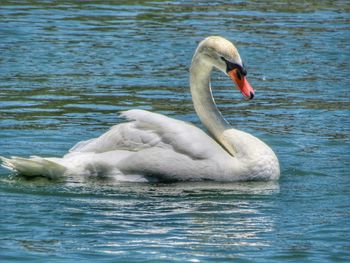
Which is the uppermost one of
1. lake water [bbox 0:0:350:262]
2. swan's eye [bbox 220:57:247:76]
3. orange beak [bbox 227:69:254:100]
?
swan's eye [bbox 220:57:247:76]

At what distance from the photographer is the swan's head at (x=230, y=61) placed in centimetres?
1174

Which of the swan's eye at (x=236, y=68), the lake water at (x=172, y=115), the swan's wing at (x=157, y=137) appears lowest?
the lake water at (x=172, y=115)

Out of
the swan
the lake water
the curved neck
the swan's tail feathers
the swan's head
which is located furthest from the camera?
the curved neck

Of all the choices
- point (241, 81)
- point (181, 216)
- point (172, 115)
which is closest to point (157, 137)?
point (241, 81)

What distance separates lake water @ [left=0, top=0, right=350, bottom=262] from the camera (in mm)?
9586

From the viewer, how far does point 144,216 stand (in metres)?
10.3

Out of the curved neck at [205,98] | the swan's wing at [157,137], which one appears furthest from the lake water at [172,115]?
the curved neck at [205,98]

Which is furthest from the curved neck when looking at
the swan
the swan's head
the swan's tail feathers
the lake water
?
the swan's tail feathers

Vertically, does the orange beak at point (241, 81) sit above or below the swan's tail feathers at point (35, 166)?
above

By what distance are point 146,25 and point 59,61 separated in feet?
11.3

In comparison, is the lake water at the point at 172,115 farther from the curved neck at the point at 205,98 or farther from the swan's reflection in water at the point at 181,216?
the curved neck at the point at 205,98

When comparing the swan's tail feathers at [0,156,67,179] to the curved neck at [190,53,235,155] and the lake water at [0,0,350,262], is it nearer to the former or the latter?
the lake water at [0,0,350,262]

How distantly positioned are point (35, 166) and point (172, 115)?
3.64m

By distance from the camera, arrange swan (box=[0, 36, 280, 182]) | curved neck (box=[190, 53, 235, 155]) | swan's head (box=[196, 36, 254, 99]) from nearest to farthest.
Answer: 1. swan (box=[0, 36, 280, 182])
2. swan's head (box=[196, 36, 254, 99])
3. curved neck (box=[190, 53, 235, 155])
